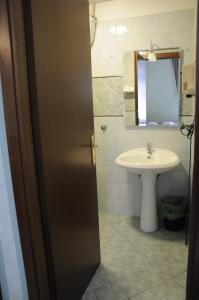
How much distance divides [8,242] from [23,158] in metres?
0.44

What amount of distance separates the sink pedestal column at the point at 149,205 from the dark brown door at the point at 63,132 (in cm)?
79

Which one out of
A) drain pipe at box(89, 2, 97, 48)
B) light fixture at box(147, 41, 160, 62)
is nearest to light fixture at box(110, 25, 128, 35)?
drain pipe at box(89, 2, 97, 48)

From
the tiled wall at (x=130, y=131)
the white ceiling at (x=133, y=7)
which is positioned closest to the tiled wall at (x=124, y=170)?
the tiled wall at (x=130, y=131)

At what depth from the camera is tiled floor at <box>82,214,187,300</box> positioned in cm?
170

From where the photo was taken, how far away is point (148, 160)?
2.39 m

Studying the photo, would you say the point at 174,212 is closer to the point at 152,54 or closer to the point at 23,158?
the point at 152,54

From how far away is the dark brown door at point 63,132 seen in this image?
108cm

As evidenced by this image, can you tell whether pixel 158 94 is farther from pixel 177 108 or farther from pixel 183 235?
pixel 183 235

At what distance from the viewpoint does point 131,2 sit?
90.8 inches

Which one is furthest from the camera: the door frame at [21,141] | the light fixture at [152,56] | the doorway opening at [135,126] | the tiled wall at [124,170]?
the tiled wall at [124,170]

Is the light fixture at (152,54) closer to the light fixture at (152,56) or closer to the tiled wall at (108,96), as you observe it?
the light fixture at (152,56)

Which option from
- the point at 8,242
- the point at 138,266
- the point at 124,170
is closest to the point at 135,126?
the point at 124,170

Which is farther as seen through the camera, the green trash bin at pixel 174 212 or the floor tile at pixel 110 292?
the green trash bin at pixel 174 212

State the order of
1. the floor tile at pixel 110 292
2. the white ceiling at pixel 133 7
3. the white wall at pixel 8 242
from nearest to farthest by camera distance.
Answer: the white wall at pixel 8 242 → the floor tile at pixel 110 292 → the white ceiling at pixel 133 7
